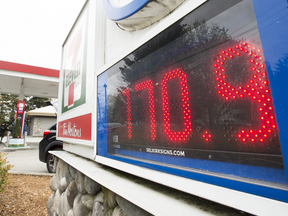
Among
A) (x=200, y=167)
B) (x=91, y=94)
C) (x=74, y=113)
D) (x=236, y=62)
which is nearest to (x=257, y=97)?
(x=236, y=62)

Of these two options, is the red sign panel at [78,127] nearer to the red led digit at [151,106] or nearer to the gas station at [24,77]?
the red led digit at [151,106]

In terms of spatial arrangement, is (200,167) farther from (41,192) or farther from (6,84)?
(6,84)

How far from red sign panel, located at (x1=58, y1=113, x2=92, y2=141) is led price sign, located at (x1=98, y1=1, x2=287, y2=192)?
3.39 feet

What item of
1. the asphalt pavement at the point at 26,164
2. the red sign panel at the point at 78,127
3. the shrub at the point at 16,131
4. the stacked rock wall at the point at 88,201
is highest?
the shrub at the point at 16,131

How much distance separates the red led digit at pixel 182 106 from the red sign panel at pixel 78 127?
1.33m

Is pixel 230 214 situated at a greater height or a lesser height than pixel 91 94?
lesser

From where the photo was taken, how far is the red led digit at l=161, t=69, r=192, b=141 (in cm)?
89

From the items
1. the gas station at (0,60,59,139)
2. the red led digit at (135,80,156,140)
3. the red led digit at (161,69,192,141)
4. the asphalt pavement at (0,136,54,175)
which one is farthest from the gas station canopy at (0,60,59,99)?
the red led digit at (161,69,192,141)

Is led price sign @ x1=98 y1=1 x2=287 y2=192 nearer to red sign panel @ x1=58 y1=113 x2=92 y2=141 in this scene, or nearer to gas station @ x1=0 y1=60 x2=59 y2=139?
red sign panel @ x1=58 y1=113 x2=92 y2=141

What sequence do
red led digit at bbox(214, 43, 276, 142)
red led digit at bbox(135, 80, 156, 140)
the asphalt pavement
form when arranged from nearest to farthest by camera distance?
red led digit at bbox(214, 43, 276, 142)
red led digit at bbox(135, 80, 156, 140)
the asphalt pavement

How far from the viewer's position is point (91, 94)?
224 cm

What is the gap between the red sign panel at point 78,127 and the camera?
2.16 meters

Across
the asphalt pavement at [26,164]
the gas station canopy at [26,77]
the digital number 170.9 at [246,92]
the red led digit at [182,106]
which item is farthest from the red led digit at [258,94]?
the gas station canopy at [26,77]

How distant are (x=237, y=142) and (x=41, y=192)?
4897 millimetres
